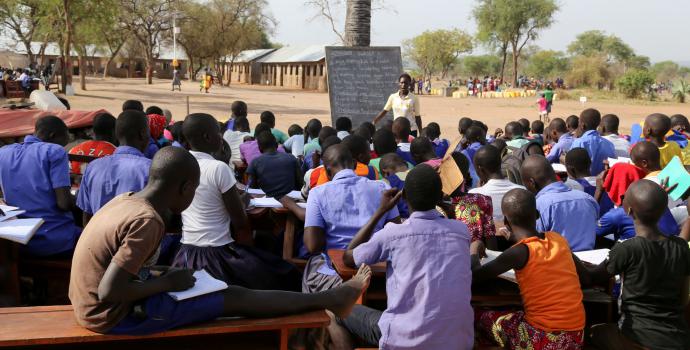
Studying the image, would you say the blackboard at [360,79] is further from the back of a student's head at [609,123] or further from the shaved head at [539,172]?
the shaved head at [539,172]

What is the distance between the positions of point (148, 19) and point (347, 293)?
4776cm

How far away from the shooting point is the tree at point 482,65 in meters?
86.2

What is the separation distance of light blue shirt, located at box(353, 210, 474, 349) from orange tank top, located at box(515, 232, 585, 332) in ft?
1.06

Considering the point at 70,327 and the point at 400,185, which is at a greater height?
the point at 400,185

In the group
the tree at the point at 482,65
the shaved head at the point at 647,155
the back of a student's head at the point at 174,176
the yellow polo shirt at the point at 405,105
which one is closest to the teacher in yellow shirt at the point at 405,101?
the yellow polo shirt at the point at 405,105

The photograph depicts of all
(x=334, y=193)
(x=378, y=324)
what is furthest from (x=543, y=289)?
(x=334, y=193)

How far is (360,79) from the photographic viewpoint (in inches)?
416

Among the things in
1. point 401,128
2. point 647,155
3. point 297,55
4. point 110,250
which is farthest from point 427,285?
point 297,55

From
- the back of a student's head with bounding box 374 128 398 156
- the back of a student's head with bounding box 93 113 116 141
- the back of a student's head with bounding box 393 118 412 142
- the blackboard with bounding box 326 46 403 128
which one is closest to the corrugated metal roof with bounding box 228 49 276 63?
the blackboard with bounding box 326 46 403 128

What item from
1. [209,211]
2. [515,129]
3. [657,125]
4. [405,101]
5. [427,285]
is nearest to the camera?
[427,285]

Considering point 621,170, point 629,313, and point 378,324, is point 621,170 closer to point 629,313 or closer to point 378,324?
point 629,313

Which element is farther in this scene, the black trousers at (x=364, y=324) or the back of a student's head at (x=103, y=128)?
the back of a student's head at (x=103, y=128)

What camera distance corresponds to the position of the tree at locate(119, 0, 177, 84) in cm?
4483

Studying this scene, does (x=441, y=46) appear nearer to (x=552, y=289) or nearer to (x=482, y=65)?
(x=482, y=65)
